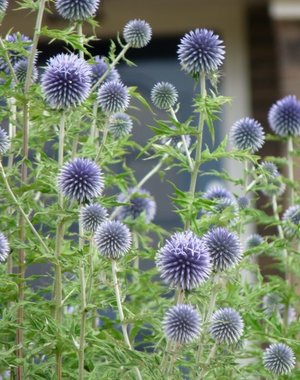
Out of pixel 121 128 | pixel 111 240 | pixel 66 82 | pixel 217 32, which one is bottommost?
pixel 111 240

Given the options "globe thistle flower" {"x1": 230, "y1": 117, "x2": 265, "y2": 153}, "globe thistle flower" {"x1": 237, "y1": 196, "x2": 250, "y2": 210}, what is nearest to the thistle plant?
"globe thistle flower" {"x1": 237, "y1": 196, "x2": 250, "y2": 210}

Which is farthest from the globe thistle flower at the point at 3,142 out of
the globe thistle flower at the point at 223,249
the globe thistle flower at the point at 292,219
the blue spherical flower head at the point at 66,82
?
the globe thistle flower at the point at 292,219

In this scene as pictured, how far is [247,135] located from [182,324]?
1.16m

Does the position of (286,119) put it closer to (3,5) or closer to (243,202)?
(243,202)

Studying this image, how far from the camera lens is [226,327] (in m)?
2.25

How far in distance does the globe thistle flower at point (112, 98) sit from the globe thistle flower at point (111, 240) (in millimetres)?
364

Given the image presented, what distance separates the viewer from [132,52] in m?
6.89

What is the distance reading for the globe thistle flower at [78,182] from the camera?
7.48 feet

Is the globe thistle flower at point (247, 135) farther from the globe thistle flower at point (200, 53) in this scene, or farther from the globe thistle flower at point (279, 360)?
the globe thistle flower at point (279, 360)

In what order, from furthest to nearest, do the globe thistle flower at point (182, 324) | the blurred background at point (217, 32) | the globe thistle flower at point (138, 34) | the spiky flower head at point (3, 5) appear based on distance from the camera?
1. the blurred background at point (217, 32)
2. the globe thistle flower at point (138, 34)
3. the spiky flower head at point (3, 5)
4. the globe thistle flower at point (182, 324)

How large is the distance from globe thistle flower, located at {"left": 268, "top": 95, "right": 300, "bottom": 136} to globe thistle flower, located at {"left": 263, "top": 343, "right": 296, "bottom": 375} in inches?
44.0

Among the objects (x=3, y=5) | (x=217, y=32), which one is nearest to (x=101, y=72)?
(x=3, y=5)

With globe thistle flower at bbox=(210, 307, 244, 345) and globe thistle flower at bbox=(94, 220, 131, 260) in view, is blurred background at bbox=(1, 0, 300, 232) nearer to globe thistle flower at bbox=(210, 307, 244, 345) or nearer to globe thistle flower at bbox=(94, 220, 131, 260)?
globe thistle flower at bbox=(94, 220, 131, 260)

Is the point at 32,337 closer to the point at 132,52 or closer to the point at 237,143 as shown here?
the point at 237,143
